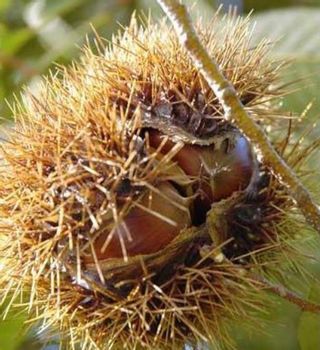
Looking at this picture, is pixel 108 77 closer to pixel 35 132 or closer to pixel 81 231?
pixel 35 132

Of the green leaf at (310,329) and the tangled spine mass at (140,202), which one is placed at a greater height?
the tangled spine mass at (140,202)

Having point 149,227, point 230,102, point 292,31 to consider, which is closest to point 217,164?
point 149,227

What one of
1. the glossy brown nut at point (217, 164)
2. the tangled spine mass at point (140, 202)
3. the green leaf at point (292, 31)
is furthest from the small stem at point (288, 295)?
the green leaf at point (292, 31)

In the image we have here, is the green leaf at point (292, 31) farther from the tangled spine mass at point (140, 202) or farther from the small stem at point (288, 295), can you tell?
the small stem at point (288, 295)

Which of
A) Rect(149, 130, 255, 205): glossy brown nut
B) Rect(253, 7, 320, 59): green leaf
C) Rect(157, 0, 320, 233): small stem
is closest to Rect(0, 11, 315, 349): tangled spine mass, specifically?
Rect(149, 130, 255, 205): glossy brown nut

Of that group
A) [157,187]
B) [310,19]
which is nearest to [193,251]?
[157,187]

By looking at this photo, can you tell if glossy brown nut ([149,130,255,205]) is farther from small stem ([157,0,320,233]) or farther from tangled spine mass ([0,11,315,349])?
small stem ([157,0,320,233])
